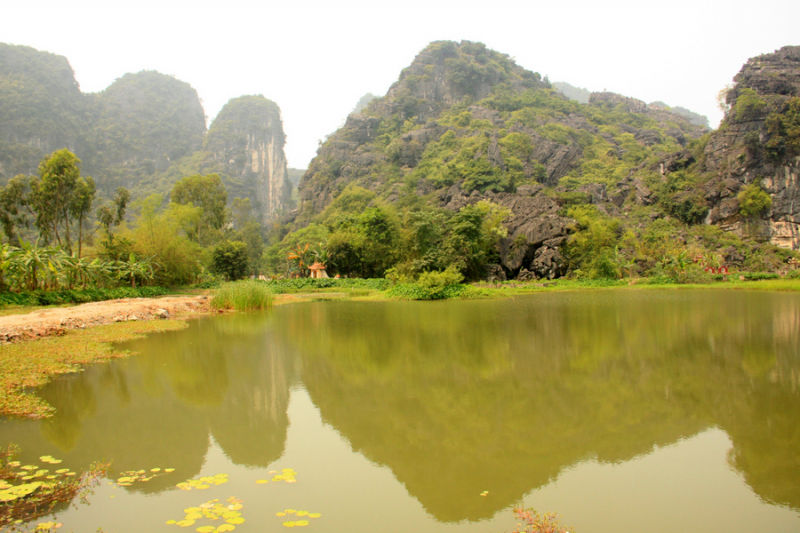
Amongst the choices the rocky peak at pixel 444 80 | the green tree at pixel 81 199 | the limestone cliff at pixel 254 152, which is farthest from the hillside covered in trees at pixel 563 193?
the limestone cliff at pixel 254 152

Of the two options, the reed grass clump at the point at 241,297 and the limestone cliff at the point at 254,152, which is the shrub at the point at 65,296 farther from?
the limestone cliff at the point at 254,152

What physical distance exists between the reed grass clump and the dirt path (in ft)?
2.13

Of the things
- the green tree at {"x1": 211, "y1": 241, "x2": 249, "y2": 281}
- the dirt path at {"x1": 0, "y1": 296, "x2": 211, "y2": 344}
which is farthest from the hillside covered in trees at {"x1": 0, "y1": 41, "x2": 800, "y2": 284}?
the dirt path at {"x1": 0, "y1": 296, "x2": 211, "y2": 344}

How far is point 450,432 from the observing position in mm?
5008

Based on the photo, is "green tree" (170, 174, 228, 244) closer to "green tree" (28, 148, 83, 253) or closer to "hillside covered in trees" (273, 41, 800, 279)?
"hillside covered in trees" (273, 41, 800, 279)

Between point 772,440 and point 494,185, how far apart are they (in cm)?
4143

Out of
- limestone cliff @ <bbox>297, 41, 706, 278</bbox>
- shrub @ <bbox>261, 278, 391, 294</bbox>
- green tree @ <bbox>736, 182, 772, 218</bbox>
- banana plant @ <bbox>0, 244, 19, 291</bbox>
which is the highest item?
limestone cliff @ <bbox>297, 41, 706, 278</bbox>

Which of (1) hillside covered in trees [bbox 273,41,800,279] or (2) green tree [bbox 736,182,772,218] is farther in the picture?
(2) green tree [bbox 736,182,772,218]

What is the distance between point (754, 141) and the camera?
3819 cm

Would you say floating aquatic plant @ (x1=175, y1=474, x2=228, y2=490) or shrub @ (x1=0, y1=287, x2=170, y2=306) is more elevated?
shrub @ (x1=0, y1=287, x2=170, y2=306)

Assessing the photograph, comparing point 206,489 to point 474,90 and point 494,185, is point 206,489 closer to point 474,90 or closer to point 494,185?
point 494,185

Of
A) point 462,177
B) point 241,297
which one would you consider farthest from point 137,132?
point 241,297

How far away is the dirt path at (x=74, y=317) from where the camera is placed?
10.8 meters

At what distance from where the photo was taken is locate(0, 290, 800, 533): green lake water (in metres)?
3.52
